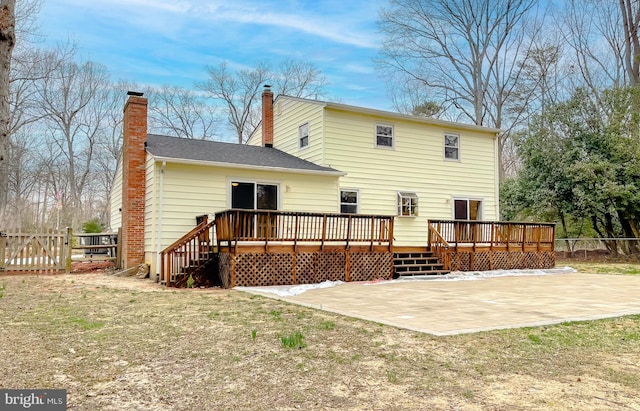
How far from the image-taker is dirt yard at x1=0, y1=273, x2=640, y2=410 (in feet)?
11.0

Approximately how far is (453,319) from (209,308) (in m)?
3.59

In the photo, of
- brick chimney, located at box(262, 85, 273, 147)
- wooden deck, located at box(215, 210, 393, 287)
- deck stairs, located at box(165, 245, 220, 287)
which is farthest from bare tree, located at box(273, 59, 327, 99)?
deck stairs, located at box(165, 245, 220, 287)

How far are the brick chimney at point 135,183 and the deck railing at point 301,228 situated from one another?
11.0 ft

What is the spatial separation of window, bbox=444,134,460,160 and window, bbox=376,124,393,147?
2.37 metres

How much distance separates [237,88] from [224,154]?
69.9 ft

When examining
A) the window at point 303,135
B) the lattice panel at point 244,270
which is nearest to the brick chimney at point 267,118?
the window at point 303,135

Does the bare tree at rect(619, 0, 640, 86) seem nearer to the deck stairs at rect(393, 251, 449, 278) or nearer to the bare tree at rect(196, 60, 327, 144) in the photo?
the deck stairs at rect(393, 251, 449, 278)

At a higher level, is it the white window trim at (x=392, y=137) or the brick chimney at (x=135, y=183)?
the white window trim at (x=392, y=137)

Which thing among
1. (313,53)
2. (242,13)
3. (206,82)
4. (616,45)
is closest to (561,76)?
(616,45)

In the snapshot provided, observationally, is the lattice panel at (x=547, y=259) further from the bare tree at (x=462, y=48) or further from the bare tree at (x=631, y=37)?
the bare tree at (x=462, y=48)

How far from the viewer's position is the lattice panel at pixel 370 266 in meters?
12.2

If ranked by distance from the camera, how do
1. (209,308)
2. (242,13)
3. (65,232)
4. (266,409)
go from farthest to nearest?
(242,13) < (65,232) < (209,308) < (266,409)

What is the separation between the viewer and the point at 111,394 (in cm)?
344

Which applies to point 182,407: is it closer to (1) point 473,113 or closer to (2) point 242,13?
(2) point 242,13
